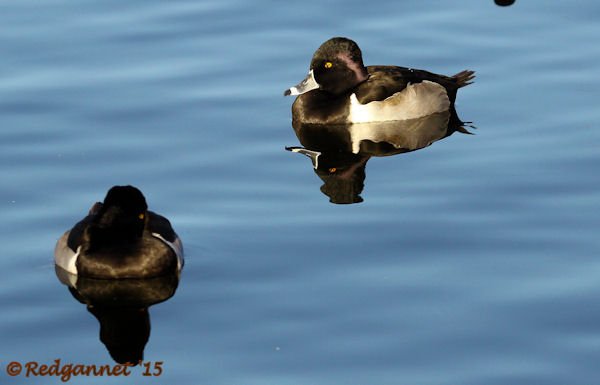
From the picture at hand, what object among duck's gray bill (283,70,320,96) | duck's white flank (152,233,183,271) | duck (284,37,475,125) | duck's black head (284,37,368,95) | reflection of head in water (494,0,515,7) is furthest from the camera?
reflection of head in water (494,0,515,7)

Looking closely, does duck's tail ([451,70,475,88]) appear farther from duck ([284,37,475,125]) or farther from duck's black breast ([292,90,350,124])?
duck's black breast ([292,90,350,124])

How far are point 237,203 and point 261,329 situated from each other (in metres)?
3.48

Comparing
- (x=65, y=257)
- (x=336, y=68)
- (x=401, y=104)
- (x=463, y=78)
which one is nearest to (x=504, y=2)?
(x=463, y=78)

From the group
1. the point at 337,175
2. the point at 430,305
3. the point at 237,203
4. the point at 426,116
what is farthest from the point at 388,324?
the point at 426,116

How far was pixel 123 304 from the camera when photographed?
49.0ft

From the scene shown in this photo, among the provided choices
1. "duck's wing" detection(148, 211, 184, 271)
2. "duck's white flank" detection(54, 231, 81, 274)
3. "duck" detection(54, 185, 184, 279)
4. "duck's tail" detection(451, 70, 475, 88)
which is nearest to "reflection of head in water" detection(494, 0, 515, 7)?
"duck's tail" detection(451, 70, 475, 88)

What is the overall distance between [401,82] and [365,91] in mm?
463

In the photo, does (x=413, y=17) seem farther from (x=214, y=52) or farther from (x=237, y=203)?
(x=237, y=203)

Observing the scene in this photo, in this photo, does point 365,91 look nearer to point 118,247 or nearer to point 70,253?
point 118,247

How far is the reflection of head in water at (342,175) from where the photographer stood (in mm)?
17828

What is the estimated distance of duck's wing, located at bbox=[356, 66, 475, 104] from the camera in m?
21.4

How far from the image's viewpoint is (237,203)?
17.2 meters

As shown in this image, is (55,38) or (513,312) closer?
(513,312)

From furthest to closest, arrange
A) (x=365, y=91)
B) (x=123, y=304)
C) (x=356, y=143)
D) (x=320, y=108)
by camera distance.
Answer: (x=365, y=91), (x=320, y=108), (x=356, y=143), (x=123, y=304)
